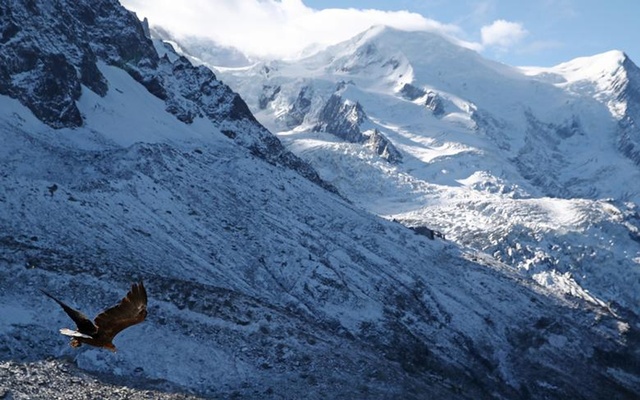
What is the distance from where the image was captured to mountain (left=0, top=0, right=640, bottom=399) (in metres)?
65.9

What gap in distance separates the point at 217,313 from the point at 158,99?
8704 centimetres

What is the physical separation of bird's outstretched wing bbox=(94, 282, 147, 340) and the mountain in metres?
39.5

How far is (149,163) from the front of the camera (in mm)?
113750

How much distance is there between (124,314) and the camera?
16.7 m

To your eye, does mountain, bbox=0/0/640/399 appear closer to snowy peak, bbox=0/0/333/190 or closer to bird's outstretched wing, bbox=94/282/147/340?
snowy peak, bbox=0/0/333/190

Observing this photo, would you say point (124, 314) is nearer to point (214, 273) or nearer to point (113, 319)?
point (113, 319)

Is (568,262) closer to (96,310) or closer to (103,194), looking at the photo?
(103,194)

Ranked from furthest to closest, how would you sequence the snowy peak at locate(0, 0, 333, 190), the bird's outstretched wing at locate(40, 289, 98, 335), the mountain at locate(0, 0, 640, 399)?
1. the snowy peak at locate(0, 0, 333, 190)
2. the mountain at locate(0, 0, 640, 399)
3. the bird's outstretched wing at locate(40, 289, 98, 335)

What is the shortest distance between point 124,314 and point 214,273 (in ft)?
Result: 250

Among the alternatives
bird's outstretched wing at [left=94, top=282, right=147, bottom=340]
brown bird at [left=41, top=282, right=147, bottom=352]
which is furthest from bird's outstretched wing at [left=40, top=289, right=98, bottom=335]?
bird's outstretched wing at [left=94, top=282, right=147, bottom=340]

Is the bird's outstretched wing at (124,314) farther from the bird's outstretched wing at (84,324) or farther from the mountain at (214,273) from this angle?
the mountain at (214,273)

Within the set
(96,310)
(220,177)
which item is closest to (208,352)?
(96,310)

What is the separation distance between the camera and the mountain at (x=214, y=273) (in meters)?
65.9

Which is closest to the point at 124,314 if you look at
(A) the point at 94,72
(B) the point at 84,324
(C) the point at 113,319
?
(C) the point at 113,319
